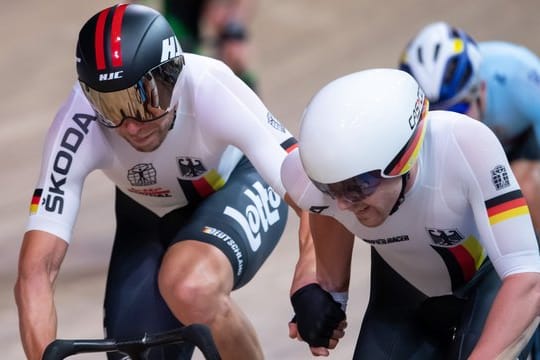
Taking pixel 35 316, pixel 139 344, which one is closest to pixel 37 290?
pixel 35 316

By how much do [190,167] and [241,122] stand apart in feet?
0.98

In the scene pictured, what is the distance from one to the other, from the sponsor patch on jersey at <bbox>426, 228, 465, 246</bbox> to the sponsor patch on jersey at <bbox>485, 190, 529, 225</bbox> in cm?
20

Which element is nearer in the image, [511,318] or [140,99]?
[511,318]

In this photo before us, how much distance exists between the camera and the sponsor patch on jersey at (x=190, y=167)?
12.7 ft

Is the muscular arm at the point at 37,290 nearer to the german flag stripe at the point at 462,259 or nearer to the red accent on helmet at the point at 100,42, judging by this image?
the red accent on helmet at the point at 100,42

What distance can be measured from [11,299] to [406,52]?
239 centimetres

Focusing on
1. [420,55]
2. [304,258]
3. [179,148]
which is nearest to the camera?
[304,258]

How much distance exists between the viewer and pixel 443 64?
4.96 m

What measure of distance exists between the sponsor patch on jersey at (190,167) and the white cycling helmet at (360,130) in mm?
900

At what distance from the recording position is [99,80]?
352 cm

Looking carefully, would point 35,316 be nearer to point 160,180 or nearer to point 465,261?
point 160,180

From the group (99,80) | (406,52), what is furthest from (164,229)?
(406,52)

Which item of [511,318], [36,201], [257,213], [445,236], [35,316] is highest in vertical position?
[36,201]

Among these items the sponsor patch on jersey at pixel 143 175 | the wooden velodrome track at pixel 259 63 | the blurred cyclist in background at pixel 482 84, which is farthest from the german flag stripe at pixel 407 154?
the wooden velodrome track at pixel 259 63
